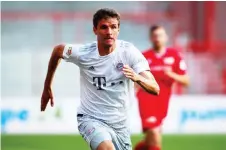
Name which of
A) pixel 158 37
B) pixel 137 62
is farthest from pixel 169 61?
pixel 137 62

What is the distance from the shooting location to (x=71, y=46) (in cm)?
736

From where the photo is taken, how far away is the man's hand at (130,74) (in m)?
6.50

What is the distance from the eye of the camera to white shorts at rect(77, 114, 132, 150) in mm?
6812

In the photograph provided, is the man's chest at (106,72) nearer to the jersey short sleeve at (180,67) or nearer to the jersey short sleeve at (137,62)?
the jersey short sleeve at (137,62)

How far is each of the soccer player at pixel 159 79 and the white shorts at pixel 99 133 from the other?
290 cm

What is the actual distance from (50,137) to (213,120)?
3.95 meters

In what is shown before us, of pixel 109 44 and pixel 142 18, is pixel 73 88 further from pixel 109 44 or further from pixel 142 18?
pixel 109 44

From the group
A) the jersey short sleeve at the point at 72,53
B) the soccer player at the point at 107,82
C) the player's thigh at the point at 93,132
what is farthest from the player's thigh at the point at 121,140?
the jersey short sleeve at the point at 72,53

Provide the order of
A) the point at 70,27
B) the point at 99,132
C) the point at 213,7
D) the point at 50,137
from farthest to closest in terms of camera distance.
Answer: the point at 213,7
the point at 70,27
the point at 50,137
the point at 99,132

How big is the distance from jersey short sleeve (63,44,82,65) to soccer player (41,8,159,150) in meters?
0.01

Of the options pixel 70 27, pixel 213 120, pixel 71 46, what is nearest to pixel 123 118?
pixel 71 46

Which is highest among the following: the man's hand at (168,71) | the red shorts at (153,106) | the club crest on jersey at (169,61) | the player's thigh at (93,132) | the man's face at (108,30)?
the man's face at (108,30)

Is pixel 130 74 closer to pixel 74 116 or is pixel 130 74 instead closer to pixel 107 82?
pixel 107 82

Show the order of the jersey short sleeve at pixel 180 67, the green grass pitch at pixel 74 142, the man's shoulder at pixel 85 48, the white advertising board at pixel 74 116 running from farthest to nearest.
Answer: the white advertising board at pixel 74 116, the green grass pitch at pixel 74 142, the jersey short sleeve at pixel 180 67, the man's shoulder at pixel 85 48
